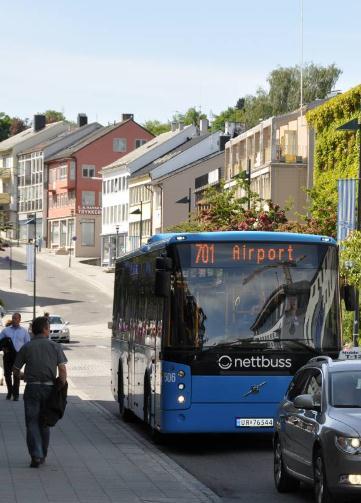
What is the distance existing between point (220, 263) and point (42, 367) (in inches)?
178

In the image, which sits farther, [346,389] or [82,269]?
[82,269]

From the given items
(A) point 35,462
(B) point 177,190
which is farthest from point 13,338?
(B) point 177,190

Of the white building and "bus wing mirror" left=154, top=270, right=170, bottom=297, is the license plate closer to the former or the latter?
"bus wing mirror" left=154, top=270, right=170, bottom=297

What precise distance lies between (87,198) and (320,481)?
5903 inches

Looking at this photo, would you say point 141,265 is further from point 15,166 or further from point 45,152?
point 15,166

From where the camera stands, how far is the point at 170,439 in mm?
23047

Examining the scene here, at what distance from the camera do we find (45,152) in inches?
6796

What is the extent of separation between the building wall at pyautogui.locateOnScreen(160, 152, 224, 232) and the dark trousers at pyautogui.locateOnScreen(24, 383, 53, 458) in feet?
373

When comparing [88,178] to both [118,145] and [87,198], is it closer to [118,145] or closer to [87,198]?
[87,198]

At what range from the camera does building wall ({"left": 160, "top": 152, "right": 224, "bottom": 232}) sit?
13212 cm

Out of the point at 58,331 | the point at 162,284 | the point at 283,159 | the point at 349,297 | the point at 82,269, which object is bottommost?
the point at 58,331

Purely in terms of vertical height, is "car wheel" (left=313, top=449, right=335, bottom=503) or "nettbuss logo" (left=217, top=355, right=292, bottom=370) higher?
"nettbuss logo" (left=217, top=355, right=292, bottom=370)

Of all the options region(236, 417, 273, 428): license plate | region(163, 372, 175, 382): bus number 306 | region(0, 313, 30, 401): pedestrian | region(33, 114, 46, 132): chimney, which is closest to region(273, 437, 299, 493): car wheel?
region(236, 417, 273, 428): license plate

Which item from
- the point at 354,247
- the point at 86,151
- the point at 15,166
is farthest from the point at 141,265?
the point at 15,166
